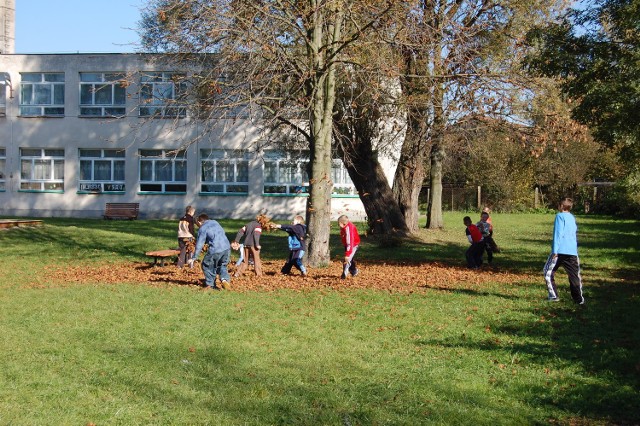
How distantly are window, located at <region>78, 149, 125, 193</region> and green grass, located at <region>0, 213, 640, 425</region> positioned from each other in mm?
25427

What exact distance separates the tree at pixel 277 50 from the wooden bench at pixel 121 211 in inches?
840

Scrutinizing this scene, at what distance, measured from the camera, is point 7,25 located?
140 feet

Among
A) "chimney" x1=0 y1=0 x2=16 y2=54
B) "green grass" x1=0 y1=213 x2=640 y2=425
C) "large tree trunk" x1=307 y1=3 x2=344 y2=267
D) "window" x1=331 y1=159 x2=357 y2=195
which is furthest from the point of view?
"chimney" x1=0 y1=0 x2=16 y2=54

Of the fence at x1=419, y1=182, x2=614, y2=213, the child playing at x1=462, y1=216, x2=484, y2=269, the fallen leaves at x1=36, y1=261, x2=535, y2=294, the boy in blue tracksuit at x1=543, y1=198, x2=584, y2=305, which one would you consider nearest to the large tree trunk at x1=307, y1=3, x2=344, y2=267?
the fallen leaves at x1=36, y1=261, x2=535, y2=294

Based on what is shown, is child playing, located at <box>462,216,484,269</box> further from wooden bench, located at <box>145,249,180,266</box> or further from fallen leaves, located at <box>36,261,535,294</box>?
wooden bench, located at <box>145,249,180,266</box>

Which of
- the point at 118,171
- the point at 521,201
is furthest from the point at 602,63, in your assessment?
the point at 521,201

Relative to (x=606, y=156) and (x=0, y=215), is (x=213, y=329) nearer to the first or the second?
(x=0, y=215)

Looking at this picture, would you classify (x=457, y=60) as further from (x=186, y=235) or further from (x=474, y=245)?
(x=186, y=235)

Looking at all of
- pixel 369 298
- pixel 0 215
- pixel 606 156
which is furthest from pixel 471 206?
pixel 369 298

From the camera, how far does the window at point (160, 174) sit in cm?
3953

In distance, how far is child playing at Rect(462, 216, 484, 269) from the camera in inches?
704

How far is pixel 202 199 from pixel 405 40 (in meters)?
24.7

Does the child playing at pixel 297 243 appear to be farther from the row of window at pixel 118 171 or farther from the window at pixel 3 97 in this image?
the window at pixel 3 97

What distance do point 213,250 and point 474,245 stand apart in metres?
7.28
